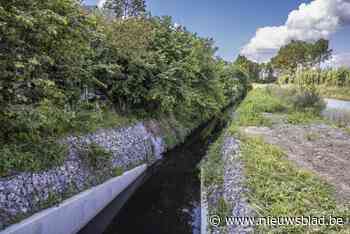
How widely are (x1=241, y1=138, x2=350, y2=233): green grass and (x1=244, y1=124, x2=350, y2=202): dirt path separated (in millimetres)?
501

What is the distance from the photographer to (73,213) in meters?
5.60

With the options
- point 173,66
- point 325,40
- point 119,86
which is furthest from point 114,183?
point 325,40

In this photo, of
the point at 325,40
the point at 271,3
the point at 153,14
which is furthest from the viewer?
the point at 325,40

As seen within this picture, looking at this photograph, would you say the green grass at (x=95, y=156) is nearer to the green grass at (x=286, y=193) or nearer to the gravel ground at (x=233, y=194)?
the gravel ground at (x=233, y=194)

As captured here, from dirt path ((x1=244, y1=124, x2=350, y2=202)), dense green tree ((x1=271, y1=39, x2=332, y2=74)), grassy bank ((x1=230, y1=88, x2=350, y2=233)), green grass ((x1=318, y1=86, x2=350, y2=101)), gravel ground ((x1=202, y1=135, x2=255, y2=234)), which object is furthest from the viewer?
dense green tree ((x1=271, y1=39, x2=332, y2=74))

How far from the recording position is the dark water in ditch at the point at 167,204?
20.4ft

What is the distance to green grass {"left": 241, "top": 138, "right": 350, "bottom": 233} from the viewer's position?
14.1ft

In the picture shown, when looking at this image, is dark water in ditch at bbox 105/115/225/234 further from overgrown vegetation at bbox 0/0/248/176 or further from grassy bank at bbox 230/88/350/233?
overgrown vegetation at bbox 0/0/248/176

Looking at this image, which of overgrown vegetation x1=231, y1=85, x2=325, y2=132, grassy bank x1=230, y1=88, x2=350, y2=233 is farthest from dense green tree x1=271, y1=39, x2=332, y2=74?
grassy bank x1=230, y1=88, x2=350, y2=233

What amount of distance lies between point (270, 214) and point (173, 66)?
7963mm

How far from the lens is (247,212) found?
4.50 meters

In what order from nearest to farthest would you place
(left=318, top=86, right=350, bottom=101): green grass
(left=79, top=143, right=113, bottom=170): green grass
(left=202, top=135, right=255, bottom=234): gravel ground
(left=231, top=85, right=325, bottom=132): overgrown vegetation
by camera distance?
(left=202, top=135, right=255, bottom=234): gravel ground < (left=79, top=143, right=113, bottom=170): green grass < (left=231, top=85, right=325, bottom=132): overgrown vegetation < (left=318, top=86, right=350, bottom=101): green grass

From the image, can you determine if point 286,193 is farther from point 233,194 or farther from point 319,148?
point 319,148

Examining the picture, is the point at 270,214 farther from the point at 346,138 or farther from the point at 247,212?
the point at 346,138
